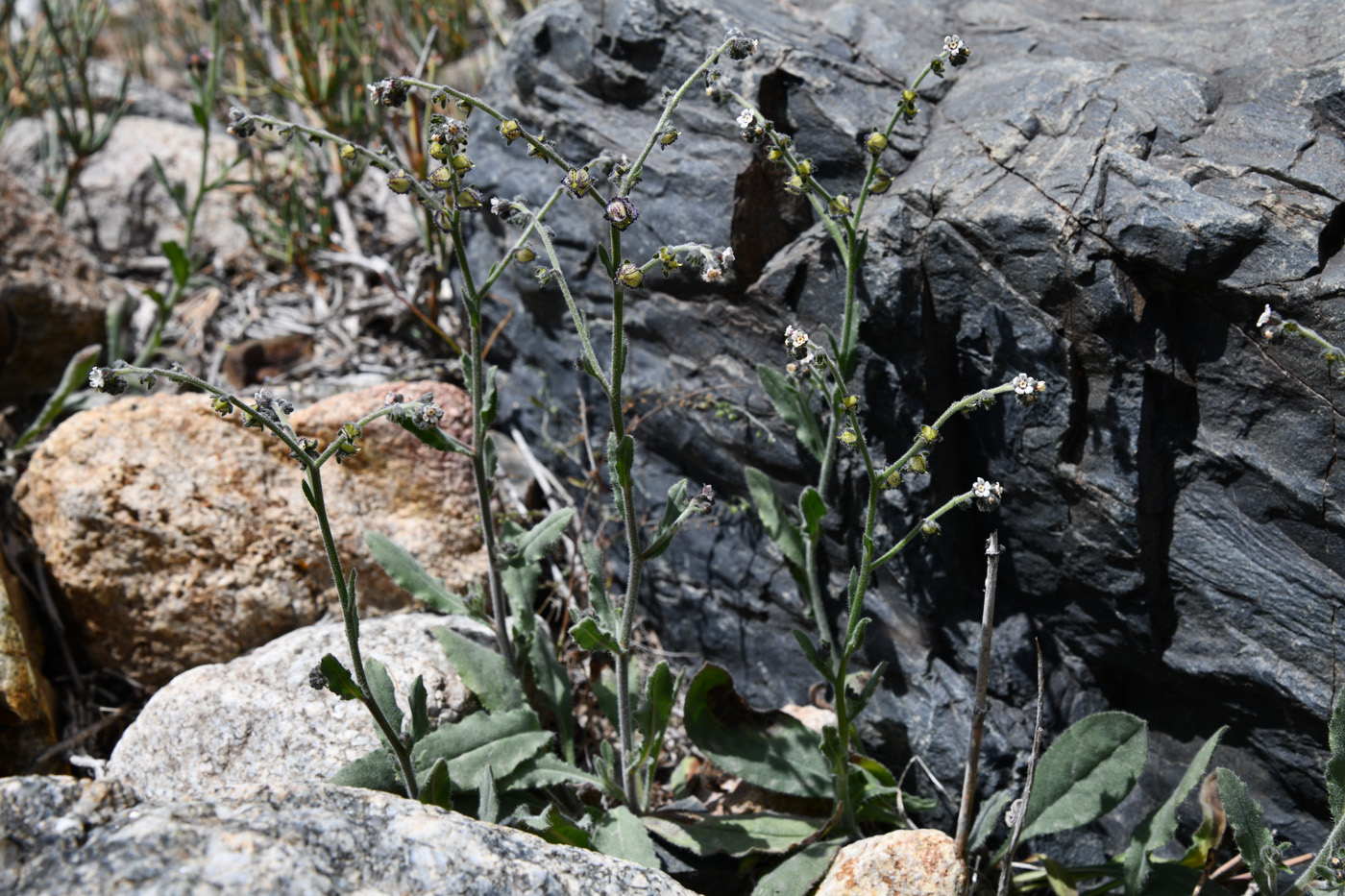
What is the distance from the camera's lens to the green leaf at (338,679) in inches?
88.7

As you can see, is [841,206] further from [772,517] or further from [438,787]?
[438,787]

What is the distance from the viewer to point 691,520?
355cm

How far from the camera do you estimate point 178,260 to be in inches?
159

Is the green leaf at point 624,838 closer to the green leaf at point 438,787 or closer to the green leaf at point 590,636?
the green leaf at point 438,787

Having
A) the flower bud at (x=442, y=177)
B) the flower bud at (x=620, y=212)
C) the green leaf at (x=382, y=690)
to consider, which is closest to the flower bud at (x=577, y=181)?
the flower bud at (x=620, y=212)

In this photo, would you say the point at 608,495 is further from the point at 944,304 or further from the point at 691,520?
the point at 944,304

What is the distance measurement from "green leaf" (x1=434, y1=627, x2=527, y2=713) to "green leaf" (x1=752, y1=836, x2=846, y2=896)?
885 millimetres

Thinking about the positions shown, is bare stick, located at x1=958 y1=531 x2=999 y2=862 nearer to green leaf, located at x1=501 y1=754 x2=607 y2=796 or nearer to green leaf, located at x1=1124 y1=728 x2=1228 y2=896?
green leaf, located at x1=1124 y1=728 x2=1228 y2=896

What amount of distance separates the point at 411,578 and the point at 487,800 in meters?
0.78

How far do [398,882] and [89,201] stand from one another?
5.21 metres

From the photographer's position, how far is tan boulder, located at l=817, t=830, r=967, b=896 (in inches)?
99.0

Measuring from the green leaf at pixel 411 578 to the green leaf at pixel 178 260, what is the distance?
1704mm

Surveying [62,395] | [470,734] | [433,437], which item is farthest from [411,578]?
[62,395]

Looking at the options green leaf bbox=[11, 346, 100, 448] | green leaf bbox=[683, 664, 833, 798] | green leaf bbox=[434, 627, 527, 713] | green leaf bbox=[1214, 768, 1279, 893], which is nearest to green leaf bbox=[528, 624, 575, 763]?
green leaf bbox=[434, 627, 527, 713]
